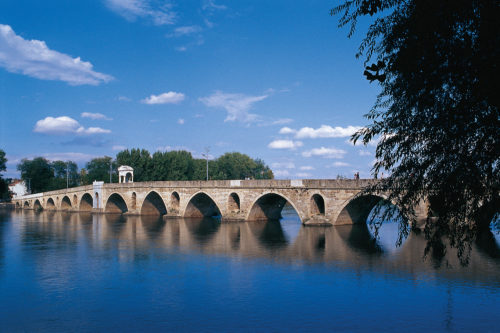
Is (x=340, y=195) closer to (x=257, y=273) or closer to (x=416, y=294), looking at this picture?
(x=257, y=273)

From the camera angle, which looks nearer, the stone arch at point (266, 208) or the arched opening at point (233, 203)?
the stone arch at point (266, 208)

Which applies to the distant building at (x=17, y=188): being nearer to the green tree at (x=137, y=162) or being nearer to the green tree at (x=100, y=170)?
the green tree at (x=100, y=170)

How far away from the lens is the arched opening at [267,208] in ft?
135

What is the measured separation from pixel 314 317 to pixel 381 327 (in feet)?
6.61

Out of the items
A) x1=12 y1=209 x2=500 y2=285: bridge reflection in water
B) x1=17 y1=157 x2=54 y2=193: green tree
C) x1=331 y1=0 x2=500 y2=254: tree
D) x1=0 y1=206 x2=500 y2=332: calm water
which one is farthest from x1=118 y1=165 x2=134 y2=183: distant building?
x1=331 y1=0 x2=500 y2=254: tree

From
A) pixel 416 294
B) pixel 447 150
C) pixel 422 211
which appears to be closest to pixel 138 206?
pixel 422 211

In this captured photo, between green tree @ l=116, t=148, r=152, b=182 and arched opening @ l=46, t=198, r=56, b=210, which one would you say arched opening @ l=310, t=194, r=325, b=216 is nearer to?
green tree @ l=116, t=148, r=152, b=182

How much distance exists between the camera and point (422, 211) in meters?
29.2

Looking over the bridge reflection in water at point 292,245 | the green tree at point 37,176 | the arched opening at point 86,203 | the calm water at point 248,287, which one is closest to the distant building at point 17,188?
the green tree at point 37,176

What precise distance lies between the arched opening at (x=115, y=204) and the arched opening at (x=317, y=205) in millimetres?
34773

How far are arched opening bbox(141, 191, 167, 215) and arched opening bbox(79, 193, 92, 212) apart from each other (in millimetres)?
17213

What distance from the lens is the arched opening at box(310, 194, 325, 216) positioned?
116 feet

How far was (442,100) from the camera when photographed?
8281 millimetres

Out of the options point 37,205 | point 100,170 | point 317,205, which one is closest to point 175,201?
point 317,205
